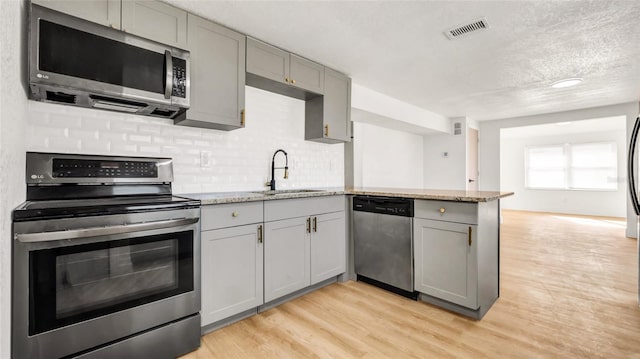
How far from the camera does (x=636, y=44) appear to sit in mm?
2676

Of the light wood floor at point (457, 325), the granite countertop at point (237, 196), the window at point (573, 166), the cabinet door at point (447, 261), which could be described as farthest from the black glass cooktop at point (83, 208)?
the window at point (573, 166)

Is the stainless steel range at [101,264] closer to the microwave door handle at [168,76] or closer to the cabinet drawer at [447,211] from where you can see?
the microwave door handle at [168,76]

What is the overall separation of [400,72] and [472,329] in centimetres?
268

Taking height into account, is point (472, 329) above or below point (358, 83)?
below

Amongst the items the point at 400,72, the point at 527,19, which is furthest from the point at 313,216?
the point at 527,19

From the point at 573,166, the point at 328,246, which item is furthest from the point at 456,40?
the point at 573,166

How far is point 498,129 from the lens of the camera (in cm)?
635

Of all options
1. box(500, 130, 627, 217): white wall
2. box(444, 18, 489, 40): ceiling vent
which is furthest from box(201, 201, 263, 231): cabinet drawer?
box(500, 130, 627, 217): white wall

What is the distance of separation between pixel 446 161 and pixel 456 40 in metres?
4.03

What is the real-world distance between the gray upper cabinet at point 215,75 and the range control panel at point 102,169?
0.44 metres

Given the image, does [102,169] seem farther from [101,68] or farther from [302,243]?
[302,243]

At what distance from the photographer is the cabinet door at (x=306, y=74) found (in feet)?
9.07

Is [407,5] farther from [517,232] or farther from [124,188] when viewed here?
[517,232]

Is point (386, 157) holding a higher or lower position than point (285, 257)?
higher
